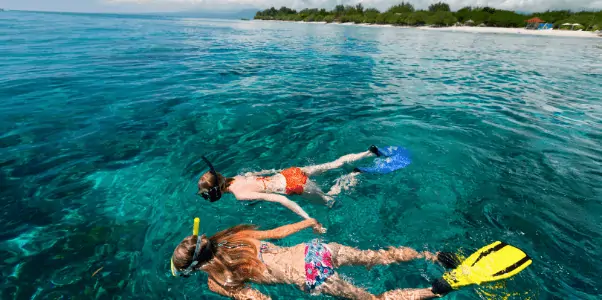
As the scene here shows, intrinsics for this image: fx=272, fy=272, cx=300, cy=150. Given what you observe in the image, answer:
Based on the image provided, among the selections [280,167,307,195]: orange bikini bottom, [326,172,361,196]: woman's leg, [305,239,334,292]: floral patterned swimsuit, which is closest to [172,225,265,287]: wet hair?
[305,239,334,292]: floral patterned swimsuit

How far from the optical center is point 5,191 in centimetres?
581

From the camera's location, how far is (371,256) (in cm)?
396

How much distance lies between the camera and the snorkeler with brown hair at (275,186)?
462 cm

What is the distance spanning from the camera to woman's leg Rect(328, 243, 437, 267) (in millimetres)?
3816

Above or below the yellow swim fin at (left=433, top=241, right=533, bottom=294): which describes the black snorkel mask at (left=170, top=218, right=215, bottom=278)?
above

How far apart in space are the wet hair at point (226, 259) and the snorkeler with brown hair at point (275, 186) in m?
1.16

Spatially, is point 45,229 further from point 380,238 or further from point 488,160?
point 488,160

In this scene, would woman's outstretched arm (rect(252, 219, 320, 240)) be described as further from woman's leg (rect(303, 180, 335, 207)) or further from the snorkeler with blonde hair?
woman's leg (rect(303, 180, 335, 207))

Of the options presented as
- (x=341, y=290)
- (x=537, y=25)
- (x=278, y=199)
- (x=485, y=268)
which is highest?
(x=537, y=25)

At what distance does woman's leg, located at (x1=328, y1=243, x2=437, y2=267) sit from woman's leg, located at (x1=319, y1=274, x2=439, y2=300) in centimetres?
30

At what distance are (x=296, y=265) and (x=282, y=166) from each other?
364 centimetres

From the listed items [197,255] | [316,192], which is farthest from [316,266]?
[316,192]

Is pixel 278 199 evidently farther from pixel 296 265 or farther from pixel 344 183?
pixel 344 183

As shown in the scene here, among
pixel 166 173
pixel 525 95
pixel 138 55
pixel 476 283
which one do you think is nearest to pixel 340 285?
pixel 476 283
